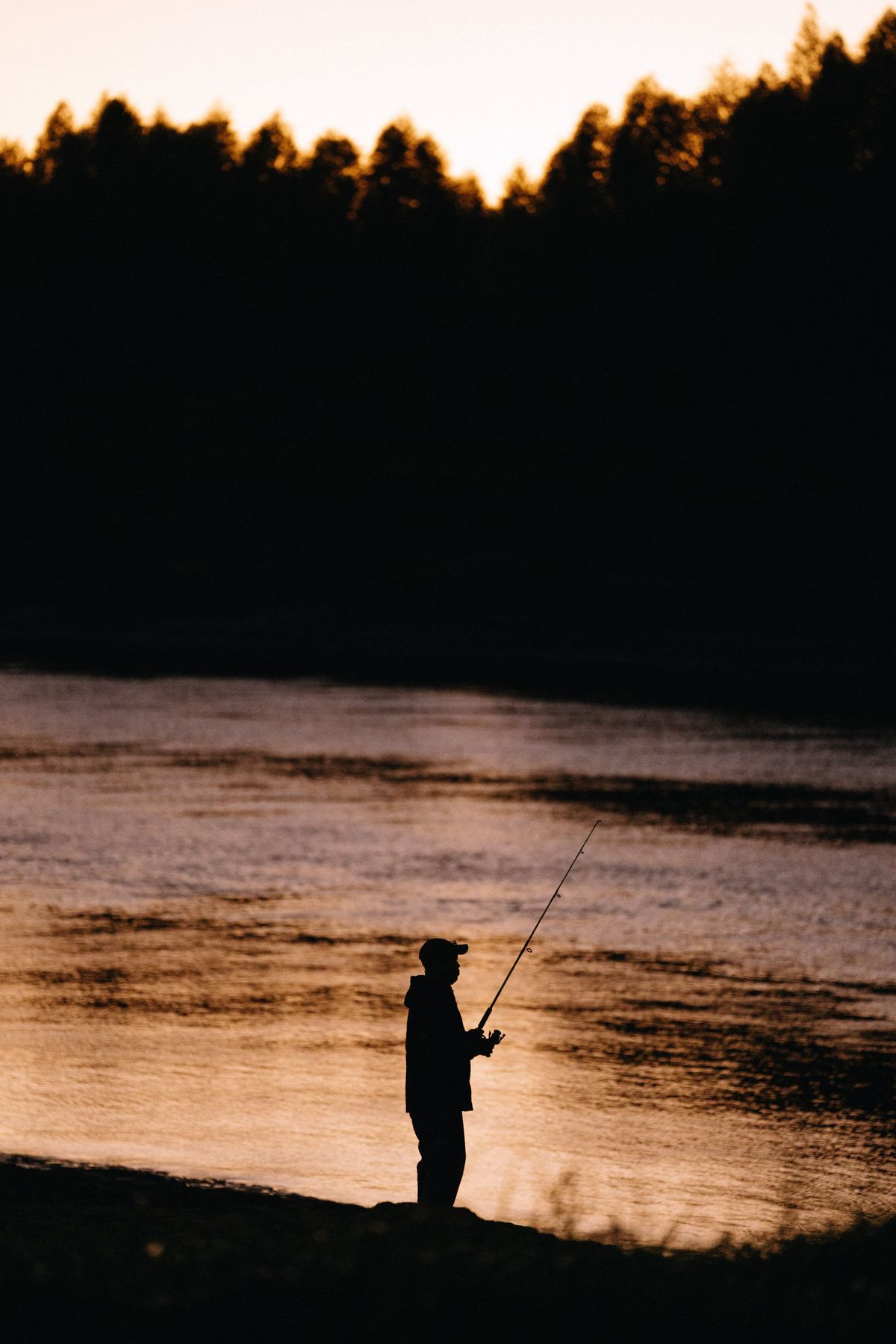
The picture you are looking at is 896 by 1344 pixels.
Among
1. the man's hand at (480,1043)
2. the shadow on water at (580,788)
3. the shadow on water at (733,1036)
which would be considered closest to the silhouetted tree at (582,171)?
the shadow on water at (580,788)

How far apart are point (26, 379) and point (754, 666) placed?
221ft

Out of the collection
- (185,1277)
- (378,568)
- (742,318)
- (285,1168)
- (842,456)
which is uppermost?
(742,318)

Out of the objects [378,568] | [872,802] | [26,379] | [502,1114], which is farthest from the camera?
[26,379]

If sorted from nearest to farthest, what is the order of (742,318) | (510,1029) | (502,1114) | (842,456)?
1. (502,1114)
2. (510,1029)
3. (842,456)
4. (742,318)

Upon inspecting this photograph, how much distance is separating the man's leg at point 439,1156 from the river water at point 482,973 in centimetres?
46

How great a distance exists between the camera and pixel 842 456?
282 feet

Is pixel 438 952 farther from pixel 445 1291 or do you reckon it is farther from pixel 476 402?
pixel 476 402

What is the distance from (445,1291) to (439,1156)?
2.58 meters

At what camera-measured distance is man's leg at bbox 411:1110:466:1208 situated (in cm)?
858

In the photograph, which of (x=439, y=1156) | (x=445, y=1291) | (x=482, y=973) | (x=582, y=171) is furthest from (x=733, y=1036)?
(x=582, y=171)

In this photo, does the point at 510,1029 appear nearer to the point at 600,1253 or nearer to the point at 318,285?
the point at 600,1253

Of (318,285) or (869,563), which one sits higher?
(318,285)

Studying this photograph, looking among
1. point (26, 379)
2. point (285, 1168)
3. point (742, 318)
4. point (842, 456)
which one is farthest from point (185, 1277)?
point (26, 379)

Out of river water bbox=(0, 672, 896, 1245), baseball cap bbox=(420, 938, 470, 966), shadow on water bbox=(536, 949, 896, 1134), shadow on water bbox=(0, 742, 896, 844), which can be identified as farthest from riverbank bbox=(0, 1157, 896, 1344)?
shadow on water bbox=(0, 742, 896, 844)
